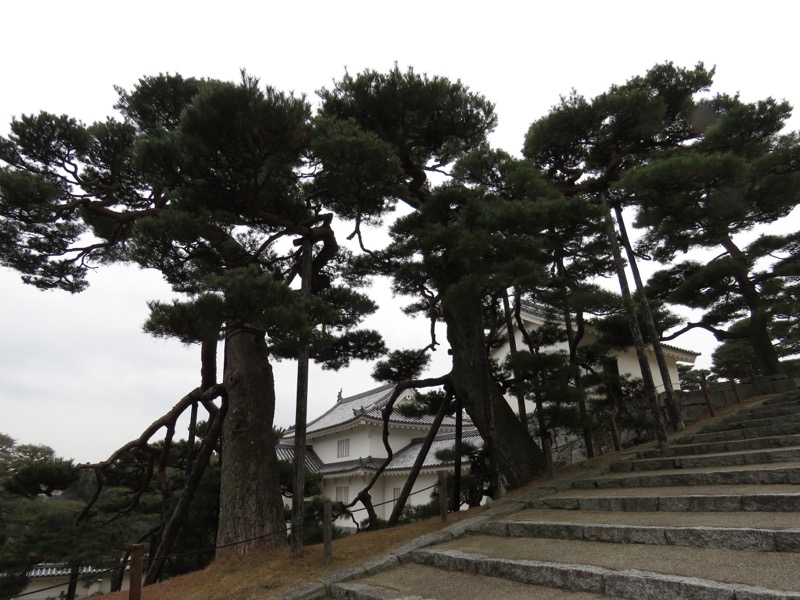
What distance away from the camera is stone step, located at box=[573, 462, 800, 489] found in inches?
172

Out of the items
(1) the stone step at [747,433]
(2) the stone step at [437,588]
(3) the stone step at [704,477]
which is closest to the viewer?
(2) the stone step at [437,588]

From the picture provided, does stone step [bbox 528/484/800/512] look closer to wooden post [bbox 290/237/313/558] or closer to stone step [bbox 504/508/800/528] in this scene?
stone step [bbox 504/508/800/528]

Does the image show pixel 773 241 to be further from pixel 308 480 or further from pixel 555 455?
pixel 308 480

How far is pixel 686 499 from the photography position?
426cm

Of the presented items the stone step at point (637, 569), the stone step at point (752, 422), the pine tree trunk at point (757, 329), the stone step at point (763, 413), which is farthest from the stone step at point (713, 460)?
the pine tree trunk at point (757, 329)

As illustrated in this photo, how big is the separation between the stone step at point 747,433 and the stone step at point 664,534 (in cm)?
398

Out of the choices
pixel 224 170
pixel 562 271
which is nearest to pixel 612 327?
pixel 562 271

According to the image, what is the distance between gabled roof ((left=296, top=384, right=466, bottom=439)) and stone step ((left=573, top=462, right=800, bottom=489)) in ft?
46.0

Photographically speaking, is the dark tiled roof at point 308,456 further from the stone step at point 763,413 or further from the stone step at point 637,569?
the stone step at point 637,569

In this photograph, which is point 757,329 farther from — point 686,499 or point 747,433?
point 686,499

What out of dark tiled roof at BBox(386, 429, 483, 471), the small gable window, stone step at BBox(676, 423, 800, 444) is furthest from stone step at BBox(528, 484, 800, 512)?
the small gable window

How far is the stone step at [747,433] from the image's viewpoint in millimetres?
6250

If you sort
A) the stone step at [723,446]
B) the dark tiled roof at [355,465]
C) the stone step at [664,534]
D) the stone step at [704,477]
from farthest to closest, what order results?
the dark tiled roof at [355,465], the stone step at [723,446], the stone step at [704,477], the stone step at [664,534]

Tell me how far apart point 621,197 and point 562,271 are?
210 cm
